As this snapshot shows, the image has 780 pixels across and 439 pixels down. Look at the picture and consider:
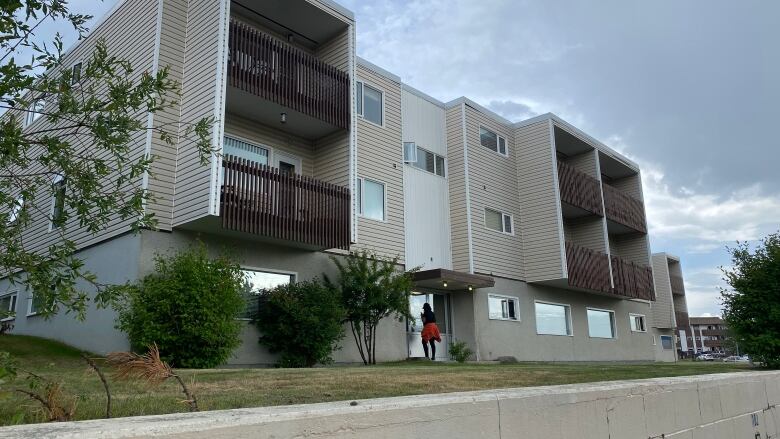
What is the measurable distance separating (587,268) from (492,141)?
583 centimetres

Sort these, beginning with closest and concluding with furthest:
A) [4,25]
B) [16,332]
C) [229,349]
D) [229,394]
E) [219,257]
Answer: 1. [4,25]
2. [229,394]
3. [229,349]
4. [219,257]
5. [16,332]

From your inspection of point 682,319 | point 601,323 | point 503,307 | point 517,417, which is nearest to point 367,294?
point 503,307

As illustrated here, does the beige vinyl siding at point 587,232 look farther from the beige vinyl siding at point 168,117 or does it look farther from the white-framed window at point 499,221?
the beige vinyl siding at point 168,117

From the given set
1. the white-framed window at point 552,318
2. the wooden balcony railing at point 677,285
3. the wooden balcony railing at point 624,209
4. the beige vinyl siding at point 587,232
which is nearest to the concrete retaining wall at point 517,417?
the white-framed window at point 552,318

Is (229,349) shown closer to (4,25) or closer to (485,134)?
(4,25)

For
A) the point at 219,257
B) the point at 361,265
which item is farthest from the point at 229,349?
the point at 361,265

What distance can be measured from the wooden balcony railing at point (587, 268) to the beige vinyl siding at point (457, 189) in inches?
165

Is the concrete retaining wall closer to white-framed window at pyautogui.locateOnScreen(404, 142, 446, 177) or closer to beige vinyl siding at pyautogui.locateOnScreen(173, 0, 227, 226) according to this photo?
beige vinyl siding at pyautogui.locateOnScreen(173, 0, 227, 226)

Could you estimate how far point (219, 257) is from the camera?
13.0 meters

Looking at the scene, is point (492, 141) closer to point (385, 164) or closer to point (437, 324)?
point (385, 164)

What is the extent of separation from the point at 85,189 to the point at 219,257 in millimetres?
8178

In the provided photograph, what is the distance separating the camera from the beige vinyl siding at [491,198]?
20.5 meters

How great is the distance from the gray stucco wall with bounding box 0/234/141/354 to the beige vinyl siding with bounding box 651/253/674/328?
33.1 metres

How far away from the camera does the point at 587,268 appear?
75.5 ft
